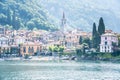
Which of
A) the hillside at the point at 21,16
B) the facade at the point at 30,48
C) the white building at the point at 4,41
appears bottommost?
the facade at the point at 30,48

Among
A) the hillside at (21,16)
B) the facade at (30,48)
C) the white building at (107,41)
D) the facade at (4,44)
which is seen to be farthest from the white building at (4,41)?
the white building at (107,41)

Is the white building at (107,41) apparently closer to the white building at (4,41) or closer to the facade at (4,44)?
the facade at (4,44)

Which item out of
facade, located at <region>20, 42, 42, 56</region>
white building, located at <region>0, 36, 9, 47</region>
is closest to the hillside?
white building, located at <region>0, 36, 9, 47</region>

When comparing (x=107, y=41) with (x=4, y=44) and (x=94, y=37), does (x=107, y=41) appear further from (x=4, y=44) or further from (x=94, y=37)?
(x=4, y=44)

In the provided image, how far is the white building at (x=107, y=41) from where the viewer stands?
360ft

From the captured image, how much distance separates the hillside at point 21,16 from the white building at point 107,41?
43.8m

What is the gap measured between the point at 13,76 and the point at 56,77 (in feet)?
14.5

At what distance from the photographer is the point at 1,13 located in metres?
154

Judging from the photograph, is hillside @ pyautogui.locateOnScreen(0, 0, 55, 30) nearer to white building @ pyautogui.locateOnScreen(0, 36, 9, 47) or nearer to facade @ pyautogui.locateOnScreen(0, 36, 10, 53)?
white building @ pyautogui.locateOnScreen(0, 36, 9, 47)

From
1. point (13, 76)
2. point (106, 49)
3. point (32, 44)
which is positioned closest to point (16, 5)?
point (32, 44)

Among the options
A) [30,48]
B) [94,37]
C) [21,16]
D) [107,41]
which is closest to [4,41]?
[30,48]

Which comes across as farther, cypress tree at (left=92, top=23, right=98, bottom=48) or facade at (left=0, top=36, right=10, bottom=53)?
facade at (left=0, top=36, right=10, bottom=53)

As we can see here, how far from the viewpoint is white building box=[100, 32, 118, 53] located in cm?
10962

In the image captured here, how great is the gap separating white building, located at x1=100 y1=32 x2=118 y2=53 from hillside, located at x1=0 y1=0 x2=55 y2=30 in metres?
43.8
